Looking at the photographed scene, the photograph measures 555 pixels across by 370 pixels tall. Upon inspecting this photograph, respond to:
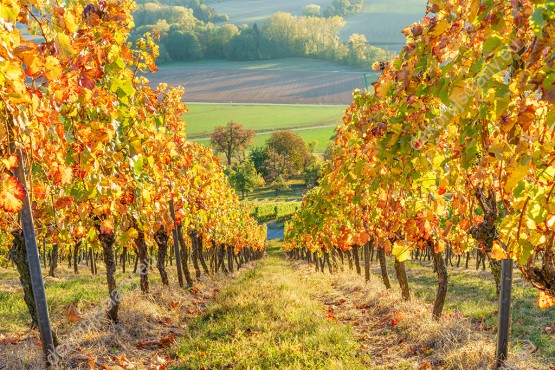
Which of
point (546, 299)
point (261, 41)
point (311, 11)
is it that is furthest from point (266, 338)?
point (311, 11)

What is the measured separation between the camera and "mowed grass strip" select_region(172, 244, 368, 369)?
15.5 feet

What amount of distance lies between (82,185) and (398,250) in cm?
349

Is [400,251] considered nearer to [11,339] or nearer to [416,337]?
[416,337]

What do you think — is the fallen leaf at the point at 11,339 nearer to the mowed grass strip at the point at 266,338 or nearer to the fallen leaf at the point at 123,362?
the fallen leaf at the point at 123,362

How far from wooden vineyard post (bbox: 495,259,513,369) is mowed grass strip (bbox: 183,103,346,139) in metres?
63.5

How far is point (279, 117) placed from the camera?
7056 centimetres

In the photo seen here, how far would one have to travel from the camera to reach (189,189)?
11.1 metres

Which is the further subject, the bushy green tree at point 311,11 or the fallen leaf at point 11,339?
the bushy green tree at point 311,11

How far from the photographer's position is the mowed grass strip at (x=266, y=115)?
6675 cm

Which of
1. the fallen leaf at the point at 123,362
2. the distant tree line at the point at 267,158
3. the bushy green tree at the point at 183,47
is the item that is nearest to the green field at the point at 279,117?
the distant tree line at the point at 267,158

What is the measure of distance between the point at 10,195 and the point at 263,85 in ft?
230

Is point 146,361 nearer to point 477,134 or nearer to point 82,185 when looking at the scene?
point 82,185

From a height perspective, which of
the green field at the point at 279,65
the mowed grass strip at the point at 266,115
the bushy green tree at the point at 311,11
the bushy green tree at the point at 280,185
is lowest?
the bushy green tree at the point at 280,185

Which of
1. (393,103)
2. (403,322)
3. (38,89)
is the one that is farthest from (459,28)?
(403,322)
